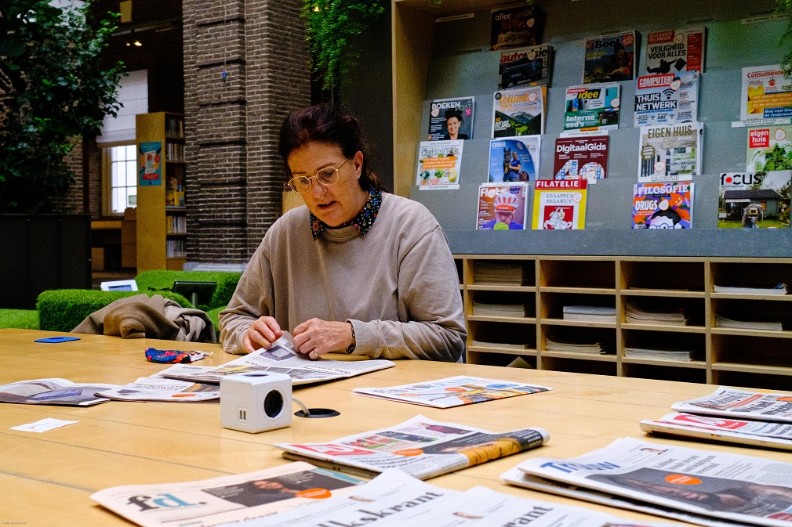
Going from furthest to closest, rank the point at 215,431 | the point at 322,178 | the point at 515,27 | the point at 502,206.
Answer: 1. the point at 515,27
2. the point at 502,206
3. the point at 322,178
4. the point at 215,431

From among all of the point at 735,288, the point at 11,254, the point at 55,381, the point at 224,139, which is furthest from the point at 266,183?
the point at 55,381

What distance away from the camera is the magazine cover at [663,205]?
408 cm

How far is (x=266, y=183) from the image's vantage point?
828cm

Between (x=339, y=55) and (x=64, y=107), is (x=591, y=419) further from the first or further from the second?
(x=64, y=107)

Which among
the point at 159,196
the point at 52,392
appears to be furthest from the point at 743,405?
the point at 159,196

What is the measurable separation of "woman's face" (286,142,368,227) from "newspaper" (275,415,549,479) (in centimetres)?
109

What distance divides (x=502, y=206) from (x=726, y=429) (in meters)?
3.46

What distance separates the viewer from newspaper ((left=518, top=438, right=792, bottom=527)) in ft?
2.87

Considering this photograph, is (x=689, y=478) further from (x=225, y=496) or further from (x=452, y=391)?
(x=452, y=391)

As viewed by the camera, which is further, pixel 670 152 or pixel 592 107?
pixel 592 107

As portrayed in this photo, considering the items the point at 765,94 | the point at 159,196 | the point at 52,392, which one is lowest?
the point at 52,392

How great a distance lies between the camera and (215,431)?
1.35 metres

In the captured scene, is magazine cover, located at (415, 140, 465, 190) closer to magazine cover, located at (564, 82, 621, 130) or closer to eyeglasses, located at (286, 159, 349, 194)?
magazine cover, located at (564, 82, 621, 130)

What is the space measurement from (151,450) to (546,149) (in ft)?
12.3
